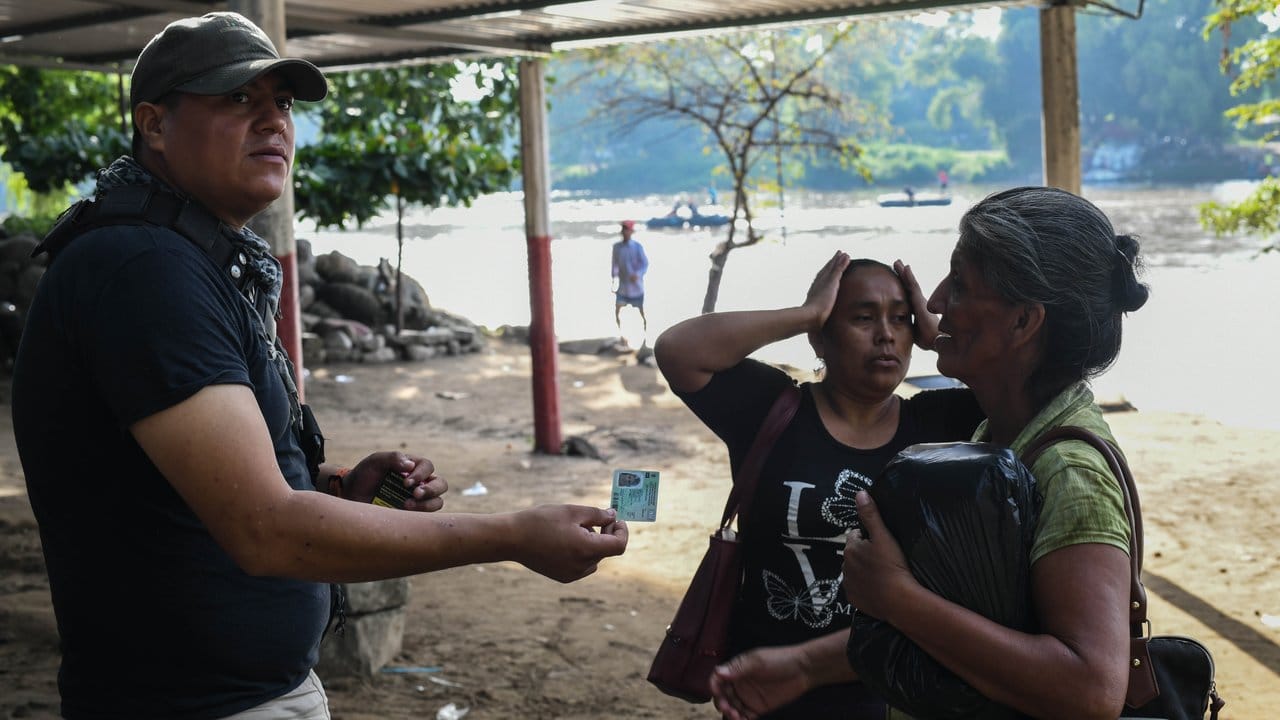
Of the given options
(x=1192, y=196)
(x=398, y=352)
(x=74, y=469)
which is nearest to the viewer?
(x=74, y=469)

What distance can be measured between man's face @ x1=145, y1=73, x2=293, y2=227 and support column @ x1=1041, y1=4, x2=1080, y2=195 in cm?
489

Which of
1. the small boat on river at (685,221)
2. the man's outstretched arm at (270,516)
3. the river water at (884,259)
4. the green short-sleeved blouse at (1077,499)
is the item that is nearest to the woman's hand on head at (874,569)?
the green short-sleeved blouse at (1077,499)

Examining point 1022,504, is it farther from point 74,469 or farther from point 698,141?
point 698,141

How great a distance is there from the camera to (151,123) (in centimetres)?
198

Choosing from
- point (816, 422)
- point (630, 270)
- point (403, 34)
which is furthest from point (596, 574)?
point (630, 270)

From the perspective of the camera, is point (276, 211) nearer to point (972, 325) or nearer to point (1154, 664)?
point (972, 325)

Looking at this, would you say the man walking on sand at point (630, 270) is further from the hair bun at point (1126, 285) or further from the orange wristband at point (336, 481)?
the hair bun at point (1126, 285)

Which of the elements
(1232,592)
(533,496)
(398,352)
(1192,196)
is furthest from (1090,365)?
(1192,196)

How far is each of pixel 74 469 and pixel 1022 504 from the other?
4.54ft

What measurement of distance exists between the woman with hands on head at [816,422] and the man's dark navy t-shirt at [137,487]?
3.43 feet

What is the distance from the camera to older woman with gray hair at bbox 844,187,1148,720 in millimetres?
1649

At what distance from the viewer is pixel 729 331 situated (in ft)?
10.3

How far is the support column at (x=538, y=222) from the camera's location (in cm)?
941

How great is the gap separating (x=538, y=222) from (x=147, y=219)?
7.66 m
